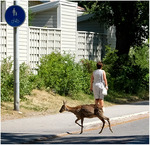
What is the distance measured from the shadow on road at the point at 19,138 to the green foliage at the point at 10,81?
15.0ft

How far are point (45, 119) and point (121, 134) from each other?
2.93 meters

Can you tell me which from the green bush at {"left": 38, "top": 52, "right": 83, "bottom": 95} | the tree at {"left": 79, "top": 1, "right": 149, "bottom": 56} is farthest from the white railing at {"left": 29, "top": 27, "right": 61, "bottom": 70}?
the tree at {"left": 79, "top": 1, "right": 149, "bottom": 56}

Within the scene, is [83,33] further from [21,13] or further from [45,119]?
[45,119]

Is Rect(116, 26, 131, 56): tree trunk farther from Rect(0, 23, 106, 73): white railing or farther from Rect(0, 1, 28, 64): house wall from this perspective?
Rect(0, 1, 28, 64): house wall

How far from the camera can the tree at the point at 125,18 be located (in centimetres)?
2200

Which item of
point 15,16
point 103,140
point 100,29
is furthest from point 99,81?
point 100,29

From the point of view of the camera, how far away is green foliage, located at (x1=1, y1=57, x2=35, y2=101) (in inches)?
597

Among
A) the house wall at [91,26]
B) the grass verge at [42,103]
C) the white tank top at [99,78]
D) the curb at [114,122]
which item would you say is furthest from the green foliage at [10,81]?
the house wall at [91,26]

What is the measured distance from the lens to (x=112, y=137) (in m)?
10.7

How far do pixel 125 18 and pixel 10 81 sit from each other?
349 inches

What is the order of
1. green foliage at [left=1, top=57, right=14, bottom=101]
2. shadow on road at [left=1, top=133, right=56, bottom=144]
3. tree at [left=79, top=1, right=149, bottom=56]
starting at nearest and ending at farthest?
shadow on road at [left=1, top=133, right=56, bottom=144], green foliage at [left=1, top=57, right=14, bottom=101], tree at [left=79, top=1, right=149, bottom=56]

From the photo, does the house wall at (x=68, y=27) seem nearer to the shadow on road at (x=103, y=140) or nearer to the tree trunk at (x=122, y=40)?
the tree trunk at (x=122, y=40)

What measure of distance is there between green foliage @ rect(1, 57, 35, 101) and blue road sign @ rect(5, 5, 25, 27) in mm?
2206

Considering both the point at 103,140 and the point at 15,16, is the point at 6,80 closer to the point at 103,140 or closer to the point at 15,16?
the point at 15,16
